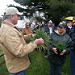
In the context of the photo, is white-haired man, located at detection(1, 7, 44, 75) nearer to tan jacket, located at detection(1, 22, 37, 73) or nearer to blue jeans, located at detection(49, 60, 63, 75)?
tan jacket, located at detection(1, 22, 37, 73)

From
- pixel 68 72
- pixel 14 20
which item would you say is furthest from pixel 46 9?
pixel 14 20

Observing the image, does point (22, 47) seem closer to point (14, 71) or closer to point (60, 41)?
point (14, 71)

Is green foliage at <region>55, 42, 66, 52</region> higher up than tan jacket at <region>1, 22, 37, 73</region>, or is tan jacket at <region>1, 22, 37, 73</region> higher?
tan jacket at <region>1, 22, 37, 73</region>

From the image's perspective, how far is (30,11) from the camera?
12.0 meters

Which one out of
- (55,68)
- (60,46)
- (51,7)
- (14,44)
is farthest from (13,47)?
(51,7)

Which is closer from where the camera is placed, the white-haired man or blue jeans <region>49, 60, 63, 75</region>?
the white-haired man

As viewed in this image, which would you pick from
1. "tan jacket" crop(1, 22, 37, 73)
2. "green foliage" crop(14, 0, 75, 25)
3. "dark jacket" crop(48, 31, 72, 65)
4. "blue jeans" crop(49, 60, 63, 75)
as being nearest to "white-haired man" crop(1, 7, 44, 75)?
"tan jacket" crop(1, 22, 37, 73)

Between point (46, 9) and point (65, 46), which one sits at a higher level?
point (46, 9)

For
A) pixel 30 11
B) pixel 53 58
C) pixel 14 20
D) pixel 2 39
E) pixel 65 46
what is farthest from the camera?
pixel 30 11

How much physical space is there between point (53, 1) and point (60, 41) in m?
9.54

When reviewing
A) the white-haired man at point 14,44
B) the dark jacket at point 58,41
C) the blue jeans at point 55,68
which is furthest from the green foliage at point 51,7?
the white-haired man at point 14,44

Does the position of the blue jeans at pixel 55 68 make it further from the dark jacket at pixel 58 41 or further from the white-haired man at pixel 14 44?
the white-haired man at pixel 14 44

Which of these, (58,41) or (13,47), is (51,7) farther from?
(13,47)

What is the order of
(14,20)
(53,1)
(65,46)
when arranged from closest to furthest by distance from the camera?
1. (14,20)
2. (65,46)
3. (53,1)
